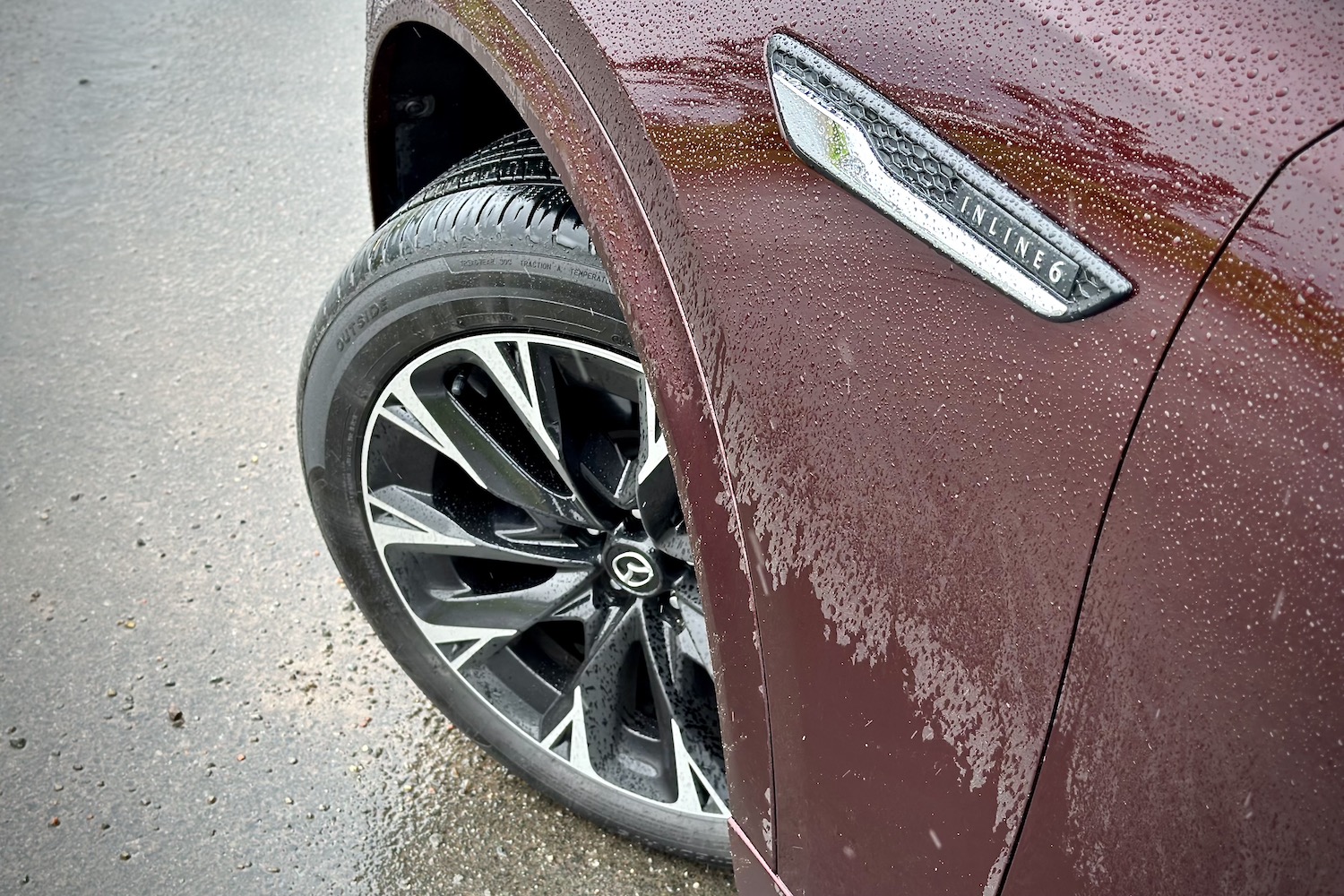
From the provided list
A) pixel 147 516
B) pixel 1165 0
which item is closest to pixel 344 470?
pixel 147 516

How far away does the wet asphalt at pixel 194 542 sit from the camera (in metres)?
1.93

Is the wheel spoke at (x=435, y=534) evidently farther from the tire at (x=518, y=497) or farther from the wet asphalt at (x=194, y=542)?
the wet asphalt at (x=194, y=542)

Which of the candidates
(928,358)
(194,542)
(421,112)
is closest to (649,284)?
(928,358)

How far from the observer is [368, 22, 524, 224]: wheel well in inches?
70.4

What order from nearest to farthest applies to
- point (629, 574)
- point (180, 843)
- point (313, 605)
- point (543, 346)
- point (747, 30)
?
1. point (747, 30)
2. point (543, 346)
3. point (629, 574)
4. point (180, 843)
5. point (313, 605)

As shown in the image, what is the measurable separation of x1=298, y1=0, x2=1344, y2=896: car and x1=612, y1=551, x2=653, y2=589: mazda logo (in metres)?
0.08

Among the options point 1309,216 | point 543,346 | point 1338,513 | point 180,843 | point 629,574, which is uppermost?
point 1309,216

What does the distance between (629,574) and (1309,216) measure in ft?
3.46

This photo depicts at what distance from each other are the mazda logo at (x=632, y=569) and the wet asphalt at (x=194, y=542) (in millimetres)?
573

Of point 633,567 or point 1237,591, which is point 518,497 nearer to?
point 633,567

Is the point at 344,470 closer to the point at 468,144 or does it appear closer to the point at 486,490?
the point at 486,490

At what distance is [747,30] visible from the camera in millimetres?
1044

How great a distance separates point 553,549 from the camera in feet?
5.57

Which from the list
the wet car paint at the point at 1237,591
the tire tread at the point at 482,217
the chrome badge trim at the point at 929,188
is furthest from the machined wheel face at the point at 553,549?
the wet car paint at the point at 1237,591
